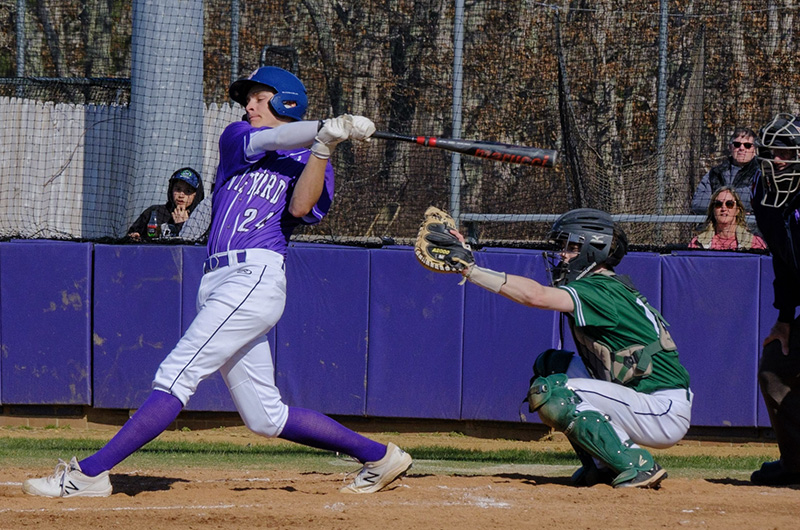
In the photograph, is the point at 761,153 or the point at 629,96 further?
the point at 629,96

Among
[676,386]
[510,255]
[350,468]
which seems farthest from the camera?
[510,255]

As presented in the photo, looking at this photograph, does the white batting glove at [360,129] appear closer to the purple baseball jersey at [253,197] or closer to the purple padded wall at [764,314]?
the purple baseball jersey at [253,197]

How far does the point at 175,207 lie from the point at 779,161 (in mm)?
4798

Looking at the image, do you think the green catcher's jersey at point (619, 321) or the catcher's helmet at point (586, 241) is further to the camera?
the catcher's helmet at point (586, 241)

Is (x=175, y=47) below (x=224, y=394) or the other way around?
the other way around

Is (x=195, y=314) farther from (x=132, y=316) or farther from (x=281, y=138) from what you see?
(x=281, y=138)

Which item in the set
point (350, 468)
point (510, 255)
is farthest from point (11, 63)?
point (350, 468)

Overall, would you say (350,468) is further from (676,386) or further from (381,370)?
(676,386)

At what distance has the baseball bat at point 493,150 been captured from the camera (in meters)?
4.52

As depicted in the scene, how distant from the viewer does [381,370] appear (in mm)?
7273

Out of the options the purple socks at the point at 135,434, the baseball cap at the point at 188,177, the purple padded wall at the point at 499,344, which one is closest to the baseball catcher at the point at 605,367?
the purple socks at the point at 135,434

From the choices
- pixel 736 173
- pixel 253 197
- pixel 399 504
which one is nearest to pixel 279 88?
pixel 253 197

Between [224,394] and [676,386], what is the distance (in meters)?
3.77

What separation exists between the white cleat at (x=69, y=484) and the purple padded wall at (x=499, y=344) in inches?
144
